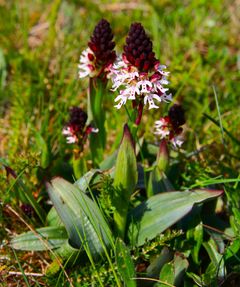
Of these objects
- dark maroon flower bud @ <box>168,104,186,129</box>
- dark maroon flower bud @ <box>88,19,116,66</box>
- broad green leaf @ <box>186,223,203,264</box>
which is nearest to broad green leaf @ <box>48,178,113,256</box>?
broad green leaf @ <box>186,223,203,264</box>

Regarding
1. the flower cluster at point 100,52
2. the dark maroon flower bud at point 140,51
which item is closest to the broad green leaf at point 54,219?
the flower cluster at point 100,52

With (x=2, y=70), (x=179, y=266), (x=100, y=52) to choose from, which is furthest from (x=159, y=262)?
(x=2, y=70)

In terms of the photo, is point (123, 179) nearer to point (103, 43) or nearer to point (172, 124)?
point (172, 124)

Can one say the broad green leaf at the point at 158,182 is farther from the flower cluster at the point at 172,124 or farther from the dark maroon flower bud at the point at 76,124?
the dark maroon flower bud at the point at 76,124

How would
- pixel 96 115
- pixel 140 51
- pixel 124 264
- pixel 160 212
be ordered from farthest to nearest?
pixel 96 115, pixel 160 212, pixel 124 264, pixel 140 51

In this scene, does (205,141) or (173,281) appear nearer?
(173,281)

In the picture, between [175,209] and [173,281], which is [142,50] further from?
[173,281]

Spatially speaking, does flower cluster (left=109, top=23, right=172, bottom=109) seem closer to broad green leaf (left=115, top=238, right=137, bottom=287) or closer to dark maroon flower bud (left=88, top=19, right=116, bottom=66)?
dark maroon flower bud (left=88, top=19, right=116, bottom=66)

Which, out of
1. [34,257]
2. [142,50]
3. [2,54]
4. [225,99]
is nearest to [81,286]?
[34,257]
